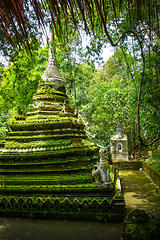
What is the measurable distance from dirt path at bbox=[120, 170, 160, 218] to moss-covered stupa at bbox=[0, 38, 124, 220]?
1.42 metres

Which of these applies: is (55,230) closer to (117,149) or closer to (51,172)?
(51,172)

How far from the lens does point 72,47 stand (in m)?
11.3

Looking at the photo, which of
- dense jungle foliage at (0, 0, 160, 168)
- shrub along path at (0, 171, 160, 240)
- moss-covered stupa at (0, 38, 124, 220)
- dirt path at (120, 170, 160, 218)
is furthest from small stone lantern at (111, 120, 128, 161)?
shrub along path at (0, 171, 160, 240)

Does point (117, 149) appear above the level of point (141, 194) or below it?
above

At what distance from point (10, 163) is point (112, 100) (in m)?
12.0

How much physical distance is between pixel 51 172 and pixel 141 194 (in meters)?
4.26

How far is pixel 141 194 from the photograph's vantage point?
8109mm

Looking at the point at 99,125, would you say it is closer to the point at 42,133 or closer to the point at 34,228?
the point at 42,133

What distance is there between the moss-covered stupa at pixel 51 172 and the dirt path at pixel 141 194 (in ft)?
4.65

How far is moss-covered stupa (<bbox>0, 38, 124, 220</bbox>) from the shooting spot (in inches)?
215

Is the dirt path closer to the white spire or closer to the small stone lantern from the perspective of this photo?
the small stone lantern

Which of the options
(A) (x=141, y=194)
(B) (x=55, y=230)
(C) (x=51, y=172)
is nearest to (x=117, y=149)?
(A) (x=141, y=194)

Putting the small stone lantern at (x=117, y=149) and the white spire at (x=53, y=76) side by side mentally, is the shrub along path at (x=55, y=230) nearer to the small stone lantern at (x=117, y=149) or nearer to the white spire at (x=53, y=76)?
the white spire at (x=53, y=76)

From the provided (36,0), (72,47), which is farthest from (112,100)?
(36,0)
